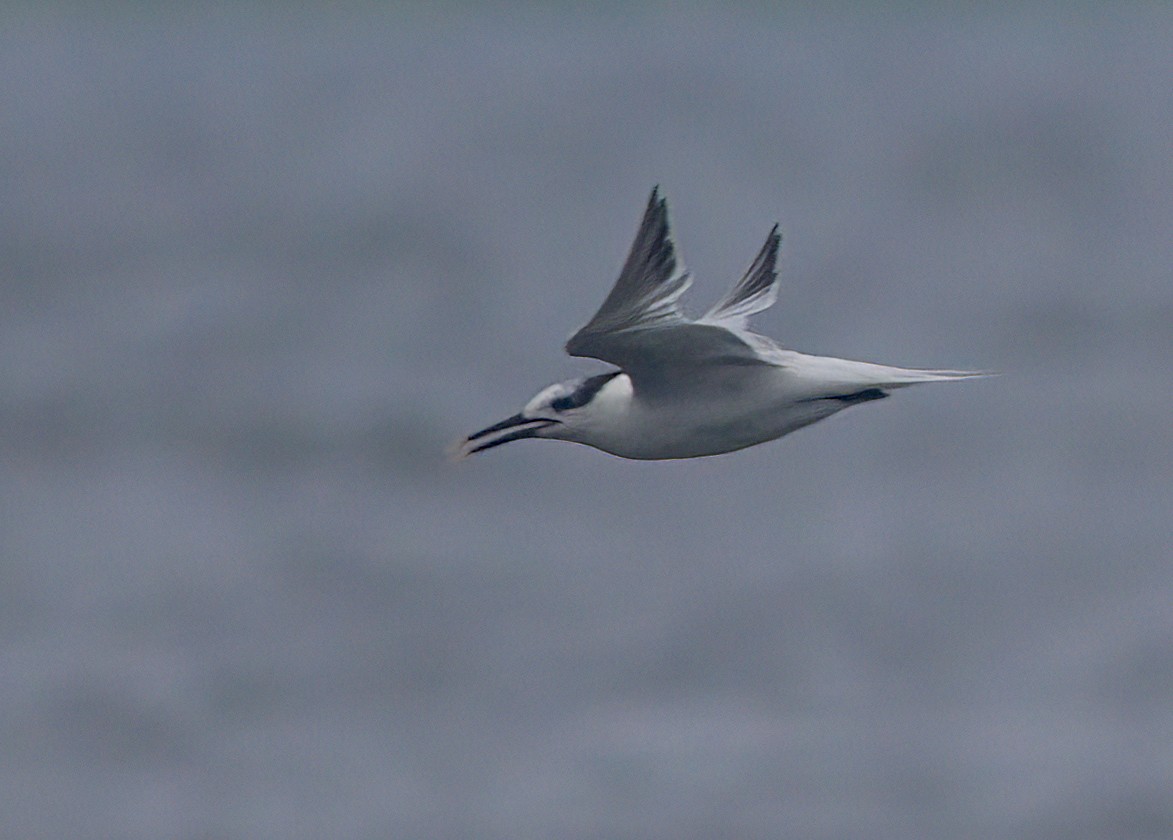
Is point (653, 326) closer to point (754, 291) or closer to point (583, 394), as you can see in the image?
point (583, 394)

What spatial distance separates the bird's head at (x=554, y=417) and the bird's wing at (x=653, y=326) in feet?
1.81

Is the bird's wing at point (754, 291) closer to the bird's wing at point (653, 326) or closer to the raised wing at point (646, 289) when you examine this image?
the bird's wing at point (653, 326)

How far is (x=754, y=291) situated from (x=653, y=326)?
5.86 feet

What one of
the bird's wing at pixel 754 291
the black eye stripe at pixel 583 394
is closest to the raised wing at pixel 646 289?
the black eye stripe at pixel 583 394

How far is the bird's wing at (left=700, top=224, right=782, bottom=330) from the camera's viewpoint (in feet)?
45.3

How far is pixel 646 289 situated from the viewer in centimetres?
1210

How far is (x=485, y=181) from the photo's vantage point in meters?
174

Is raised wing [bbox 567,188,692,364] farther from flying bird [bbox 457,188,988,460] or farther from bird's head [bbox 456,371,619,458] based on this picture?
bird's head [bbox 456,371,619,458]

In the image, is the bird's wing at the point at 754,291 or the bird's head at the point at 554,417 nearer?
the bird's head at the point at 554,417

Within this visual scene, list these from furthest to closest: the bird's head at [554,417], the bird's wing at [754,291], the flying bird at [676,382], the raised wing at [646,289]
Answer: the bird's wing at [754,291]
the bird's head at [554,417]
the flying bird at [676,382]
the raised wing at [646,289]

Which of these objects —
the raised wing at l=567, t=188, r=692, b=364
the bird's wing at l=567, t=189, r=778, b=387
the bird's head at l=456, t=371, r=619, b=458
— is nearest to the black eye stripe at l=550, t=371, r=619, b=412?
the bird's head at l=456, t=371, r=619, b=458

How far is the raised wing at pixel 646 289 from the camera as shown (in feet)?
38.9

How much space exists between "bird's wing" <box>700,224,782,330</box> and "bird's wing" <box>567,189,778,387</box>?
28.5 inches

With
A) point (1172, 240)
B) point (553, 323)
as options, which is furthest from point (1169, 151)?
point (553, 323)
